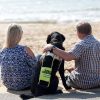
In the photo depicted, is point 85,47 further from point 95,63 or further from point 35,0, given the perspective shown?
point 35,0

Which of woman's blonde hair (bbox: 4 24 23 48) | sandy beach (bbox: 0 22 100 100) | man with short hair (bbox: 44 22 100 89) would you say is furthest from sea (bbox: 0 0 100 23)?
man with short hair (bbox: 44 22 100 89)

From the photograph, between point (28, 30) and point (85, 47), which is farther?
point (28, 30)

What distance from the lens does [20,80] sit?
833 centimetres

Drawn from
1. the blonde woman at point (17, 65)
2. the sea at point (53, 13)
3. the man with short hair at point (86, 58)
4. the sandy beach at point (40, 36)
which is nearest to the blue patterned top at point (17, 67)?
the blonde woman at point (17, 65)

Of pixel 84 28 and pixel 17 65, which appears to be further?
pixel 17 65

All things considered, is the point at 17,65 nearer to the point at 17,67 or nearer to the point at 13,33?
the point at 17,67

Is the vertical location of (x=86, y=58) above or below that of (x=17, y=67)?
above

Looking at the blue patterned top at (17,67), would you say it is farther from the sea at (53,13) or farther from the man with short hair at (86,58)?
the sea at (53,13)

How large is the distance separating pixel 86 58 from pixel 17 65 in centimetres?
122

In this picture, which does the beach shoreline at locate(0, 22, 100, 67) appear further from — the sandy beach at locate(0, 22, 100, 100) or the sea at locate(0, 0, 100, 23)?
the sea at locate(0, 0, 100, 23)

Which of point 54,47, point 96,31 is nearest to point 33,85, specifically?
point 54,47

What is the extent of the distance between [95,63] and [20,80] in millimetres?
1349

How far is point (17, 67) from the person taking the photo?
8.30 meters

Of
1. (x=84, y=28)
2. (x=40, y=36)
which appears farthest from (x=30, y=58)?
(x=40, y=36)
